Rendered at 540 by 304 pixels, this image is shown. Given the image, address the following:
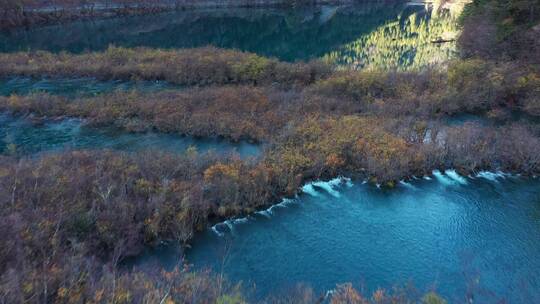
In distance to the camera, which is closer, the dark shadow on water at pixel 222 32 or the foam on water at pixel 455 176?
the foam on water at pixel 455 176

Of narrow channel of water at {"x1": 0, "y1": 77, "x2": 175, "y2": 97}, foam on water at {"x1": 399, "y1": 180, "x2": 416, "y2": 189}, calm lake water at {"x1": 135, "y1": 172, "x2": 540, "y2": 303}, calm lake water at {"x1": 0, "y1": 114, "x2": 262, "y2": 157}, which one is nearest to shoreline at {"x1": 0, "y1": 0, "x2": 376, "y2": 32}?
narrow channel of water at {"x1": 0, "y1": 77, "x2": 175, "y2": 97}

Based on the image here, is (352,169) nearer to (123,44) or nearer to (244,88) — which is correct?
(244,88)

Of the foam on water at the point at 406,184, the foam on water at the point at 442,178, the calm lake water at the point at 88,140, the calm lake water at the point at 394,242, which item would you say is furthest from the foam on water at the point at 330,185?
the foam on water at the point at 442,178

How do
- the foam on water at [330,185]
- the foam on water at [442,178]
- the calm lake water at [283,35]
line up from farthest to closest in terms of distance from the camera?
the calm lake water at [283,35], the foam on water at [442,178], the foam on water at [330,185]

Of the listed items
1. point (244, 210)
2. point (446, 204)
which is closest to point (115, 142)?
point (244, 210)

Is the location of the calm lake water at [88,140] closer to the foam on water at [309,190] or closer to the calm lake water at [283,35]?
the foam on water at [309,190]

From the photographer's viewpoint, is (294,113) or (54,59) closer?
(294,113)

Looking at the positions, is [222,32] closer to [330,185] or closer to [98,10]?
[98,10]

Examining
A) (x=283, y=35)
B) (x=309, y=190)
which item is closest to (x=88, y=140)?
(x=309, y=190)
